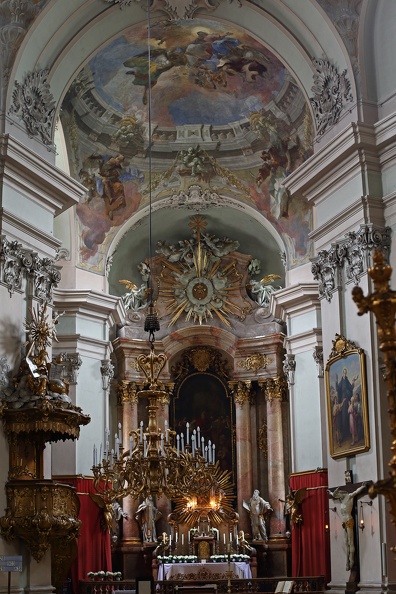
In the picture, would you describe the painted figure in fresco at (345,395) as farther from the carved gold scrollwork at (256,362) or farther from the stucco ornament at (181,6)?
the carved gold scrollwork at (256,362)

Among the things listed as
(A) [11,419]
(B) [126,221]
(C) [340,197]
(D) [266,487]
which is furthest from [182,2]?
(D) [266,487]

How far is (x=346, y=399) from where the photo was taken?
49.7 feet

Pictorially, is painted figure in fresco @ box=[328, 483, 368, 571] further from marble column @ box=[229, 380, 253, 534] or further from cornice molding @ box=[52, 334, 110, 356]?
cornice molding @ box=[52, 334, 110, 356]

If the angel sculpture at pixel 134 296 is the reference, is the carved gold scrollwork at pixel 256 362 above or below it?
below

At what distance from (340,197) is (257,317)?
8245 millimetres

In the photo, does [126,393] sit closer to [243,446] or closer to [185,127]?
[243,446]

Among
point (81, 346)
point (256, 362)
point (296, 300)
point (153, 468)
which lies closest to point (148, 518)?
point (81, 346)

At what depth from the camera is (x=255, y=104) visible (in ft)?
69.8

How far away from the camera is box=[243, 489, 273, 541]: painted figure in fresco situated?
22.0m

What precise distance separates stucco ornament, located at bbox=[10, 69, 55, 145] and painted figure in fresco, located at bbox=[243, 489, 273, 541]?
9.96m

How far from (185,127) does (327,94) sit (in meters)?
6.28

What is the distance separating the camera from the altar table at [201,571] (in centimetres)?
2048

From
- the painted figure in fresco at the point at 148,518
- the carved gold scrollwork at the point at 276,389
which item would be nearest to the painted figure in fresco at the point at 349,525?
the painted figure in fresco at the point at 148,518

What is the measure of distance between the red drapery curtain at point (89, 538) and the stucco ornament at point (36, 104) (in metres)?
7.15
